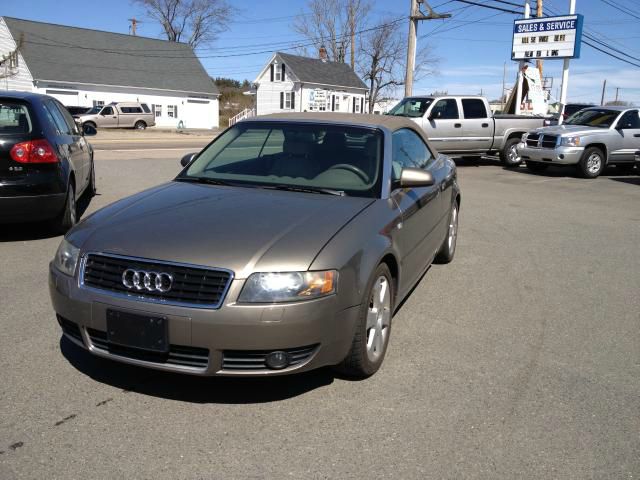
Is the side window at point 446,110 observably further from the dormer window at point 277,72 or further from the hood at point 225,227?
the dormer window at point 277,72

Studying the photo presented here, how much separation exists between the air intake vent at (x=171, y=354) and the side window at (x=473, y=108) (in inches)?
622

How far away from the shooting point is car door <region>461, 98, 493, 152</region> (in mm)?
17719

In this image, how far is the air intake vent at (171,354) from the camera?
125 inches

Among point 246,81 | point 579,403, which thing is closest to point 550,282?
point 579,403

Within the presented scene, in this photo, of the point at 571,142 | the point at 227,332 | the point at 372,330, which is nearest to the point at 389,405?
the point at 372,330

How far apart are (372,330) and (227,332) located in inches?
41.5

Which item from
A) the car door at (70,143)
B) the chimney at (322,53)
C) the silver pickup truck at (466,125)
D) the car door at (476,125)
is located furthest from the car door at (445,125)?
the chimney at (322,53)

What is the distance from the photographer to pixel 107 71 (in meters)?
47.7

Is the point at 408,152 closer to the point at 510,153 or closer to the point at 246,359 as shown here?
the point at 246,359

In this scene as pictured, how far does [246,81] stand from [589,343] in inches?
4193

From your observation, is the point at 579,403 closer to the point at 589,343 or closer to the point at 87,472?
the point at 589,343

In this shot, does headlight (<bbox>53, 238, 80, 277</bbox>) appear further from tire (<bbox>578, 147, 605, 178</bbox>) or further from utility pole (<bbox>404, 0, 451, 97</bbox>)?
utility pole (<bbox>404, 0, 451, 97</bbox>)

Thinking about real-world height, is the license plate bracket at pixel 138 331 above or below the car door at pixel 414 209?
below

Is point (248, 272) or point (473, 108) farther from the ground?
point (473, 108)
